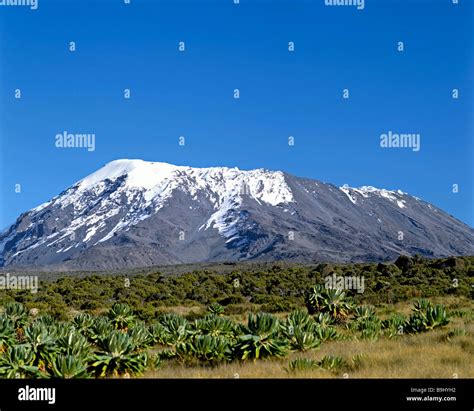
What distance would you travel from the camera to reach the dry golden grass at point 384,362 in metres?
11.6

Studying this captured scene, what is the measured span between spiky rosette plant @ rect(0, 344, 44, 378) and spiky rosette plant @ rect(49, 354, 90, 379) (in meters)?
0.49

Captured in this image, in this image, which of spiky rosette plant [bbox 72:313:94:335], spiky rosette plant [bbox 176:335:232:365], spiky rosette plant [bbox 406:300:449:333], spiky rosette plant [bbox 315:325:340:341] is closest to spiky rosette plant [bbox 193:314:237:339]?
spiky rosette plant [bbox 315:325:340:341]

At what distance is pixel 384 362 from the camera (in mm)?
12703

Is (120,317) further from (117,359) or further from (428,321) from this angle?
(428,321)

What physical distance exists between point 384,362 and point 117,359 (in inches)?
218

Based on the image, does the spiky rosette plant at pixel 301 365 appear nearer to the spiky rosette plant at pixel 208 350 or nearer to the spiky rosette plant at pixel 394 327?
the spiky rosette plant at pixel 208 350

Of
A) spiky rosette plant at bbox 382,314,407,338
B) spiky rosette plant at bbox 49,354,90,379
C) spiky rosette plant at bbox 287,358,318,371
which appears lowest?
spiky rosette plant at bbox 382,314,407,338

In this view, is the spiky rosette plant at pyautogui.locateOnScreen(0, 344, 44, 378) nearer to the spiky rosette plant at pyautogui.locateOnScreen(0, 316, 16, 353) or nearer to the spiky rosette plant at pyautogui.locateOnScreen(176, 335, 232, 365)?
the spiky rosette plant at pyautogui.locateOnScreen(0, 316, 16, 353)

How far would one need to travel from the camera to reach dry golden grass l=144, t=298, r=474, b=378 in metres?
11.6

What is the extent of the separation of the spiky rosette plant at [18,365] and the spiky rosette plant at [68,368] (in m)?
0.49

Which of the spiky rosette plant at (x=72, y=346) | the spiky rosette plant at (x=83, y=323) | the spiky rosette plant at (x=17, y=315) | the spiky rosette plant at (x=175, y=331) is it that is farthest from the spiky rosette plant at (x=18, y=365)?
the spiky rosette plant at (x=17, y=315)

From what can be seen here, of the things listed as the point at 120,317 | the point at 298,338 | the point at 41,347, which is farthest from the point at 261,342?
the point at 120,317
